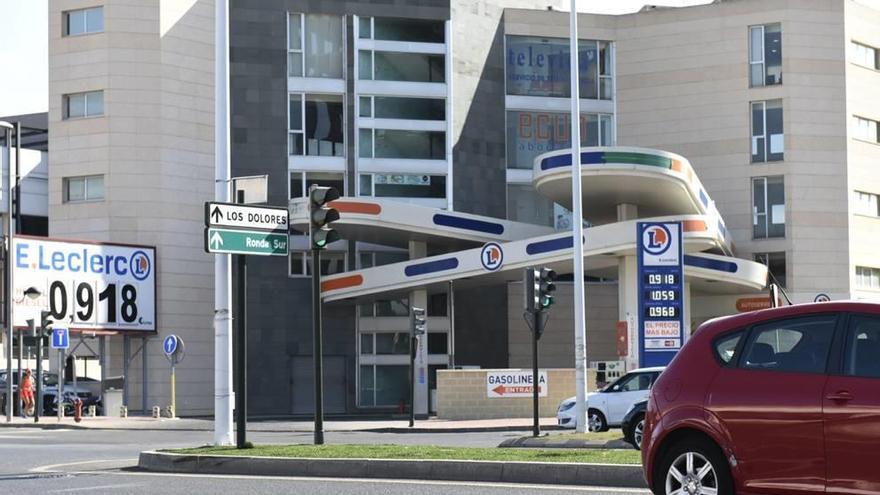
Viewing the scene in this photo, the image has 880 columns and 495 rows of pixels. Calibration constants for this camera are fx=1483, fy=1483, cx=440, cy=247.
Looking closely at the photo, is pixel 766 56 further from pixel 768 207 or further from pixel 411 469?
pixel 411 469

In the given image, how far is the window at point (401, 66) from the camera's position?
53.0 m

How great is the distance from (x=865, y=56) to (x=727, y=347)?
4851 cm

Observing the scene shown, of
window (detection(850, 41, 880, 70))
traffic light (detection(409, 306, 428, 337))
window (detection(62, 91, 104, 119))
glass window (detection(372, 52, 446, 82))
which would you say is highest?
window (detection(850, 41, 880, 70))

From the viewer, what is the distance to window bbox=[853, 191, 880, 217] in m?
55.3

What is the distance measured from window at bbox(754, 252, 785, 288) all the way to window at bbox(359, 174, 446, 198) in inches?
471

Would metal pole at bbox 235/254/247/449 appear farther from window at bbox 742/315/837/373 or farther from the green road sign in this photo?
window at bbox 742/315/837/373

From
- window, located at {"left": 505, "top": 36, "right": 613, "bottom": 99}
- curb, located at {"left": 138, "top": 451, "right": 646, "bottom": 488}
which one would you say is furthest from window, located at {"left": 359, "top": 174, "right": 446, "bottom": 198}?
curb, located at {"left": 138, "top": 451, "right": 646, "bottom": 488}

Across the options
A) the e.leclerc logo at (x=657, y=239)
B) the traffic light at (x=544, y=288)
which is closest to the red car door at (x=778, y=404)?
the traffic light at (x=544, y=288)

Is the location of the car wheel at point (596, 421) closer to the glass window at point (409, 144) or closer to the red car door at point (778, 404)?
the red car door at point (778, 404)

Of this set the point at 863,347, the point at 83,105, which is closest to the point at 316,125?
the point at 83,105

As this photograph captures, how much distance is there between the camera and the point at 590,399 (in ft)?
98.1

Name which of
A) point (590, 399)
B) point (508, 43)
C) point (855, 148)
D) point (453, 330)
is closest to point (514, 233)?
point (453, 330)

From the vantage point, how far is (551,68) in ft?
186

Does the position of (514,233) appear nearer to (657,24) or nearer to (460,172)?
(460,172)
